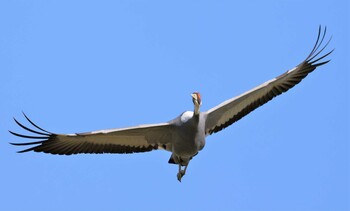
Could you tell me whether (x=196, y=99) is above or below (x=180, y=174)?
above

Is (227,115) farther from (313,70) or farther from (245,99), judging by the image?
(313,70)

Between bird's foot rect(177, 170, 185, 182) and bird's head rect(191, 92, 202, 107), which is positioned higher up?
bird's head rect(191, 92, 202, 107)

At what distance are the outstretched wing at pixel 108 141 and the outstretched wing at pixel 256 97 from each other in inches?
42.4

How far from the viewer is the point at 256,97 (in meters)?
17.9

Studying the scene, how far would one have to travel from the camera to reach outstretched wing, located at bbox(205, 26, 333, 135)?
17.6 metres

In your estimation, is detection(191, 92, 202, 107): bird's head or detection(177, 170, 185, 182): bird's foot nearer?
detection(191, 92, 202, 107): bird's head

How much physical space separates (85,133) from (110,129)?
1.62 ft

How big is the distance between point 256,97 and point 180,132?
2.09 metres

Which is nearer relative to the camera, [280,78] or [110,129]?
[110,129]

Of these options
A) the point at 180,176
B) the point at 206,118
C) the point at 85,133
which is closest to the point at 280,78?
the point at 206,118

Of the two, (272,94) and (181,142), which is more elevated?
(272,94)

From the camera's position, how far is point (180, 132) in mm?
16766

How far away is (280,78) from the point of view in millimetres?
17828

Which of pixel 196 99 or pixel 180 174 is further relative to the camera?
pixel 180 174
